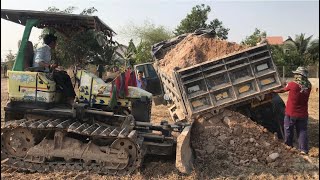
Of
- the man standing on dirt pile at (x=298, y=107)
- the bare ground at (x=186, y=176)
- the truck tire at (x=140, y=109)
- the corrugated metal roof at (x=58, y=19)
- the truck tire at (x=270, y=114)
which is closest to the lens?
the bare ground at (x=186, y=176)

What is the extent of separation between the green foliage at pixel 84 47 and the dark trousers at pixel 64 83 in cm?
36

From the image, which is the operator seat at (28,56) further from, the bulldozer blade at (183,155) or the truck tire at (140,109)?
the bulldozer blade at (183,155)

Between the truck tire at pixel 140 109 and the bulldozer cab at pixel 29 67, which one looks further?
the truck tire at pixel 140 109

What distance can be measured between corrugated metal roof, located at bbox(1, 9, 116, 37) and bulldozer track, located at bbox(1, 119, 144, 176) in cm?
162

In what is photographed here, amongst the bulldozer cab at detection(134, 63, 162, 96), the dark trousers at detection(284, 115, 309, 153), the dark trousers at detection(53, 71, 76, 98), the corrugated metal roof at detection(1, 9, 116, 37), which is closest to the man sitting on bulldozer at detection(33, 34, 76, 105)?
the dark trousers at detection(53, 71, 76, 98)

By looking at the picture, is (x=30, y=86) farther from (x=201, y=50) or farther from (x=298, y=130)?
(x=298, y=130)

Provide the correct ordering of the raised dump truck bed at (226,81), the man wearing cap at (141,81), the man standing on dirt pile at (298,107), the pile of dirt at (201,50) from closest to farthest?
the raised dump truck bed at (226,81), the man standing on dirt pile at (298,107), the pile of dirt at (201,50), the man wearing cap at (141,81)

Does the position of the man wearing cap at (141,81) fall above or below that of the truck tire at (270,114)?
above

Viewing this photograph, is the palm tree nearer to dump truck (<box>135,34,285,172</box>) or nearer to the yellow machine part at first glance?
dump truck (<box>135,34,285,172</box>)

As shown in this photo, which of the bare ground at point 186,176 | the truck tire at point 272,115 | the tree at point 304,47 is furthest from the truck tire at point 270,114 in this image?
the tree at point 304,47

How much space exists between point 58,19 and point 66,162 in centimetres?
229

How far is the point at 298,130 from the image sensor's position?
23.6 feet

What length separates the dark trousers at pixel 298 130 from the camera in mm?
7062

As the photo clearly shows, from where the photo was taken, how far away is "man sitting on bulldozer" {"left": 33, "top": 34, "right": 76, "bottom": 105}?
5949 mm
